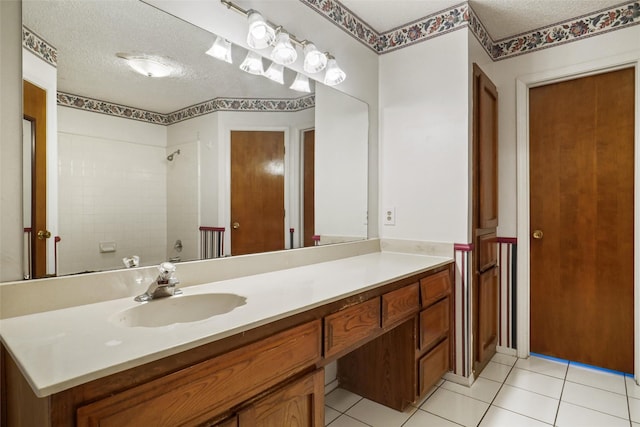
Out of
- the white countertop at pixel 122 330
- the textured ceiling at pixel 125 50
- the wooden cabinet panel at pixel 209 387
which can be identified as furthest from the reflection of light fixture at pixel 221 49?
the wooden cabinet panel at pixel 209 387

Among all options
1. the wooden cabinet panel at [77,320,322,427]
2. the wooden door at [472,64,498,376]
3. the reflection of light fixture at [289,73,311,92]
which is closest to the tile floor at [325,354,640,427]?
the wooden door at [472,64,498,376]

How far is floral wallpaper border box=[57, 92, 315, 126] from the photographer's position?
3.89 feet

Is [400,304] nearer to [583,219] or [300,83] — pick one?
[300,83]

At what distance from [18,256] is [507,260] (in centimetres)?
275

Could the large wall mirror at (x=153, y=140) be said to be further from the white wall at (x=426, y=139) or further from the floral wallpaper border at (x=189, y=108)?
the white wall at (x=426, y=139)

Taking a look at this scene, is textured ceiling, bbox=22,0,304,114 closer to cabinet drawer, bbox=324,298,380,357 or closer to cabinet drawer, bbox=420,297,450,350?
cabinet drawer, bbox=324,298,380,357

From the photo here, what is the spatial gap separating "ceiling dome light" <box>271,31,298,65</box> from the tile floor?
186cm

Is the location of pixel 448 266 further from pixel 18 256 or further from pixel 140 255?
pixel 18 256

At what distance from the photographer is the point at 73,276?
111 centimetres

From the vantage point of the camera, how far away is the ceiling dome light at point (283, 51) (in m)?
1.67

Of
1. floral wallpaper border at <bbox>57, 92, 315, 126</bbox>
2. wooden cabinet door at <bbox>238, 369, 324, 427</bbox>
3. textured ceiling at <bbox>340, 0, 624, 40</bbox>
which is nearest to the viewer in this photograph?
wooden cabinet door at <bbox>238, 369, 324, 427</bbox>

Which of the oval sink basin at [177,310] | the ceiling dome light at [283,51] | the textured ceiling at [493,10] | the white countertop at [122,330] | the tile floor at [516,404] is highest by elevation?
the textured ceiling at [493,10]

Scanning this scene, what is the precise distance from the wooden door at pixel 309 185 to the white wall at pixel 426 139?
0.64 m

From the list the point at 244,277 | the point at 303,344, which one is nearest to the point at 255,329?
the point at 303,344
